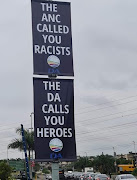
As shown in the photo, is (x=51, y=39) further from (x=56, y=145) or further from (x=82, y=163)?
(x=82, y=163)

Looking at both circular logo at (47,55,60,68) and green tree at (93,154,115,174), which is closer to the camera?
circular logo at (47,55,60,68)

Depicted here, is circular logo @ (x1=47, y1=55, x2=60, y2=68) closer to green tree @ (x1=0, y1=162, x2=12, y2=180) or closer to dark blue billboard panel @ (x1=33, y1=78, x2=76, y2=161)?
dark blue billboard panel @ (x1=33, y1=78, x2=76, y2=161)

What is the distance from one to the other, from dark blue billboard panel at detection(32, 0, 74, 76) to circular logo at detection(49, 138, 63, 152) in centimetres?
263

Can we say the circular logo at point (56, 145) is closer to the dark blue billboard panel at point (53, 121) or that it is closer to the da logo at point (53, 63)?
the dark blue billboard panel at point (53, 121)

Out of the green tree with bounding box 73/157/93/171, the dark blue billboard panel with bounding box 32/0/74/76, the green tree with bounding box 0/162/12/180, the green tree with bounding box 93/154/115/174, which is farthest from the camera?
the green tree with bounding box 73/157/93/171

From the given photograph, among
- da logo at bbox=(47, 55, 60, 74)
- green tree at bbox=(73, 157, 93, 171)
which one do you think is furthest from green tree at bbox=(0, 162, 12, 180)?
green tree at bbox=(73, 157, 93, 171)

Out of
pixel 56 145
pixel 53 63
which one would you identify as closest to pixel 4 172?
pixel 56 145

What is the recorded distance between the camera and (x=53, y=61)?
13.9 m

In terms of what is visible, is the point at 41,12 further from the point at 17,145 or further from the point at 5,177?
the point at 17,145

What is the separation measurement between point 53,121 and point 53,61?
7.84ft

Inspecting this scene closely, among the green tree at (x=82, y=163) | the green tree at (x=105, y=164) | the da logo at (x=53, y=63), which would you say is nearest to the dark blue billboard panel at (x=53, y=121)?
the da logo at (x=53, y=63)

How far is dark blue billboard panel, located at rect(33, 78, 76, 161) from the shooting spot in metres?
13.3

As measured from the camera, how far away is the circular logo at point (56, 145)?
43.4 ft

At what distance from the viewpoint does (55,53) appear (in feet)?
45.8
